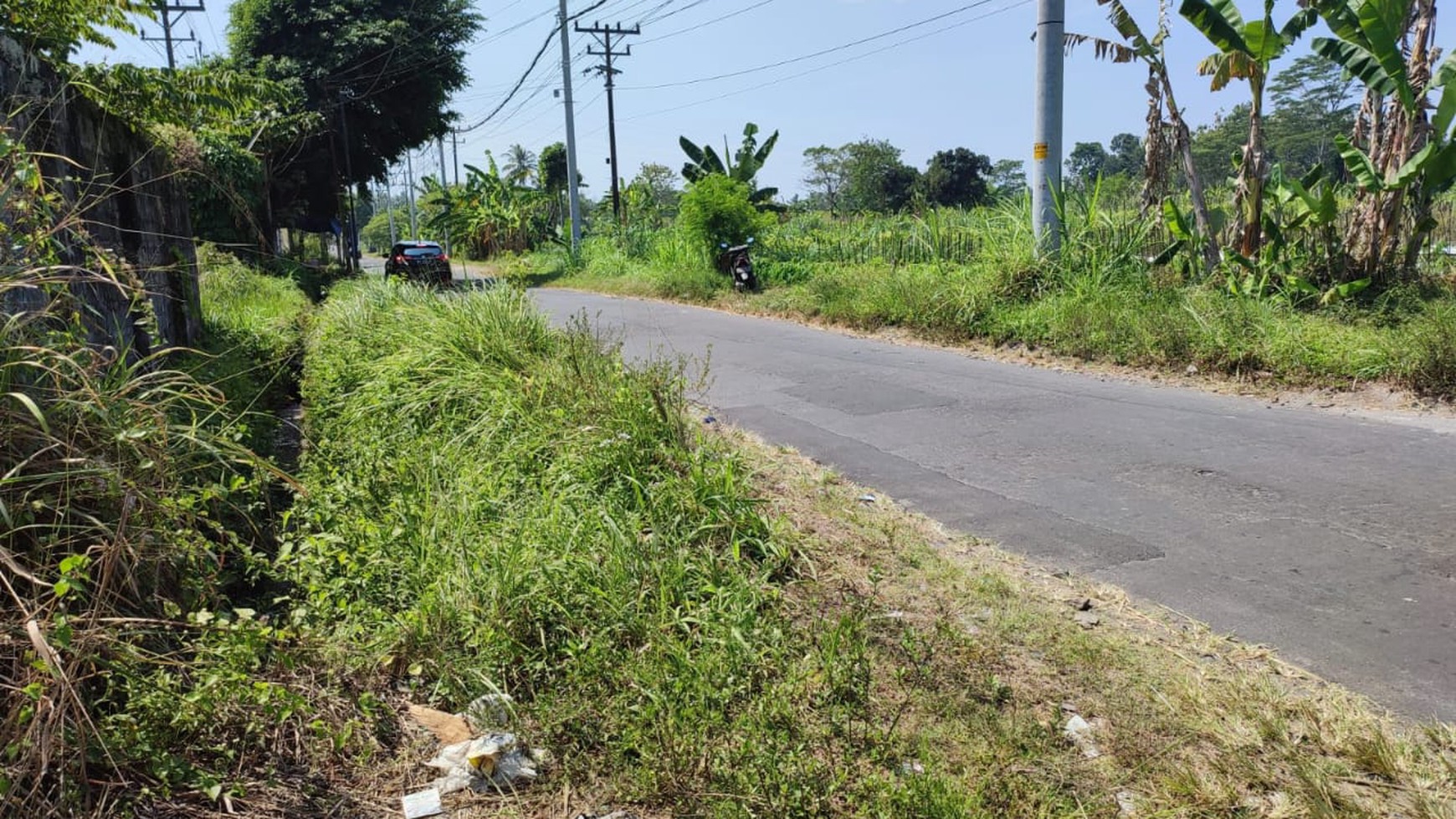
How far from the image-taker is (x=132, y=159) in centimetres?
716

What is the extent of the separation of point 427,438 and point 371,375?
1.78m

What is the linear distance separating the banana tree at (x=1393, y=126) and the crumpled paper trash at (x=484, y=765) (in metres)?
10.0

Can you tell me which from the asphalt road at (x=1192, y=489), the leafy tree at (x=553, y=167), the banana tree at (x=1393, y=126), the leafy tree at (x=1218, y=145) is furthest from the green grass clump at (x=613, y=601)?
the leafy tree at (x=1218, y=145)

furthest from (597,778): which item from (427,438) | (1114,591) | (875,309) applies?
(875,309)

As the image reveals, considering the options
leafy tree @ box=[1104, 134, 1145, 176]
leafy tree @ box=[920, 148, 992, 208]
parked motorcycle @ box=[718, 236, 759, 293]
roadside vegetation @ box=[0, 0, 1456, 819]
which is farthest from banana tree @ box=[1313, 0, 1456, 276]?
leafy tree @ box=[1104, 134, 1145, 176]

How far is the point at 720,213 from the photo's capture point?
67.6 feet

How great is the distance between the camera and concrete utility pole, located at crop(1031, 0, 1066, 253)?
11750mm

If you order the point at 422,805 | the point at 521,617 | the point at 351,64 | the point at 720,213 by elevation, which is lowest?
the point at 422,805

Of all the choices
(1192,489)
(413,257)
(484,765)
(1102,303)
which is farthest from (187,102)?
(413,257)

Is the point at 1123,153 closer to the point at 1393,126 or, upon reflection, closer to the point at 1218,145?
the point at 1218,145

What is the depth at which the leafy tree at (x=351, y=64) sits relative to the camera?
98.0 feet

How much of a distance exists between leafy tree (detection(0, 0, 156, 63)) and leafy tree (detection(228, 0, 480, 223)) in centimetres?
2333

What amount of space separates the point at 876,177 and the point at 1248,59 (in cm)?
4976

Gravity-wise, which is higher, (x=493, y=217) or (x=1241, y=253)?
(x=493, y=217)
